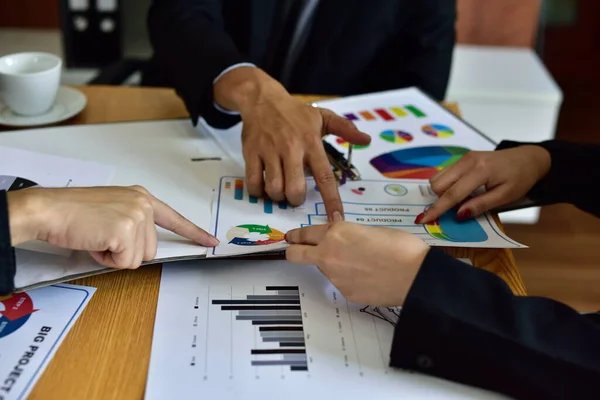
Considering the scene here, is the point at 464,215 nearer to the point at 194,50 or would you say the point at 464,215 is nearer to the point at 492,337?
the point at 492,337

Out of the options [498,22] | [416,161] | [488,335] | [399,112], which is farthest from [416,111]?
[498,22]

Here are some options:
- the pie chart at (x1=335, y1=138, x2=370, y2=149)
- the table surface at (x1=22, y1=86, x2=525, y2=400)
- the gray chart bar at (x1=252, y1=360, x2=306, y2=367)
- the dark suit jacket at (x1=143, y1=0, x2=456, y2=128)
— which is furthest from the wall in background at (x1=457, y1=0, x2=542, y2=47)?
the gray chart bar at (x1=252, y1=360, x2=306, y2=367)

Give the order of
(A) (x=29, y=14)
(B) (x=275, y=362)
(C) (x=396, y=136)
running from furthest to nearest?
(A) (x=29, y=14) < (C) (x=396, y=136) < (B) (x=275, y=362)

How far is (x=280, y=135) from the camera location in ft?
2.73

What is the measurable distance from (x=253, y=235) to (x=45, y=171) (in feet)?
0.95

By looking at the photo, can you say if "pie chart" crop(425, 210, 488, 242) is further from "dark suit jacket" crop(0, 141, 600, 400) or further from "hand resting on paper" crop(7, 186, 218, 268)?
"hand resting on paper" crop(7, 186, 218, 268)

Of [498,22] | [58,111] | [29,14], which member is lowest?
[29,14]

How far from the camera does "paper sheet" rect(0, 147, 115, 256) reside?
77 centimetres

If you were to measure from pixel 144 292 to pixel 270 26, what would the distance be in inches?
31.5

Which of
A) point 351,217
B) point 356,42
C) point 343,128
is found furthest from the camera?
point 356,42

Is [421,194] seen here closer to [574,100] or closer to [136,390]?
[136,390]

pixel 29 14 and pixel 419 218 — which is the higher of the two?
pixel 419 218

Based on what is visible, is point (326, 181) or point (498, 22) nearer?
point (326, 181)

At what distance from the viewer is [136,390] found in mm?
529
